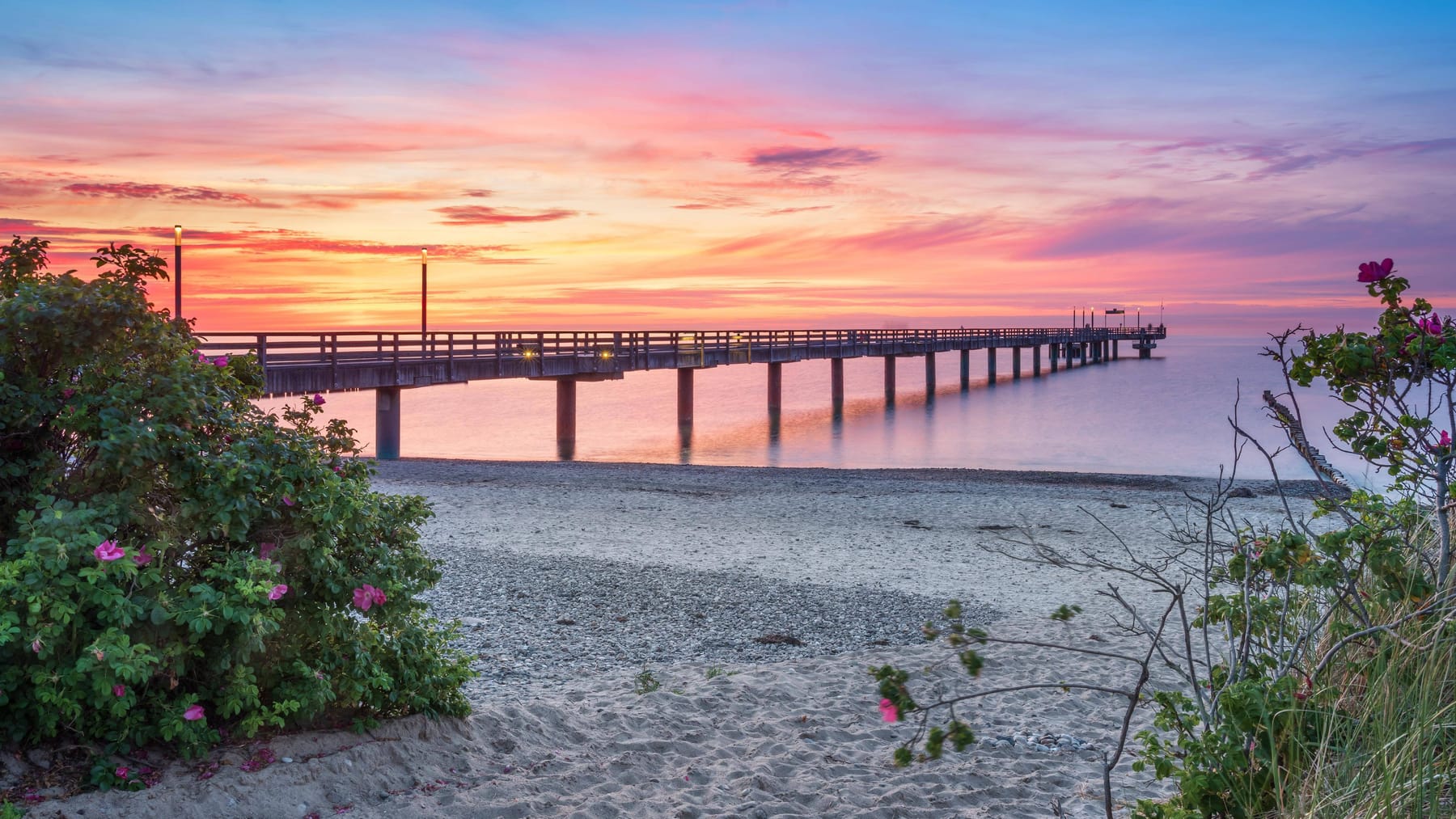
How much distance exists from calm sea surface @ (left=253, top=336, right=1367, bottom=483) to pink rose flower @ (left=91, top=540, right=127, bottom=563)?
17938 mm

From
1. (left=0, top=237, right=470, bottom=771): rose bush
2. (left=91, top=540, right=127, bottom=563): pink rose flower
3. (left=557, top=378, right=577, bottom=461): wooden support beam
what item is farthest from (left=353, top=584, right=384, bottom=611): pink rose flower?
(left=557, top=378, right=577, bottom=461): wooden support beam

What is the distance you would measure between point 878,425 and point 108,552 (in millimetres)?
41565

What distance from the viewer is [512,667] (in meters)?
6.96

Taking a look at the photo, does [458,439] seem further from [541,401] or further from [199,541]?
[199,541]

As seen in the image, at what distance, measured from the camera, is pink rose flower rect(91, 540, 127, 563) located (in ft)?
11.8

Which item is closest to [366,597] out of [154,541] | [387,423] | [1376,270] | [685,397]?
[154,541]

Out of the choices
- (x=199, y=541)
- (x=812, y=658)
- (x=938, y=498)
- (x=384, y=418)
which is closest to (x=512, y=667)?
(x=812, y=658)

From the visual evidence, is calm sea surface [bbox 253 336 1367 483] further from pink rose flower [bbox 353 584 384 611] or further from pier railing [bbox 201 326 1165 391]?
pink rose flower [bbox 353 584 384 611]

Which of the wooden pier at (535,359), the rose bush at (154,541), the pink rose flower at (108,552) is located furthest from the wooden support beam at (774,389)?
the pink rose flower at (108,552)

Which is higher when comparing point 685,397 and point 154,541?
point 154,541

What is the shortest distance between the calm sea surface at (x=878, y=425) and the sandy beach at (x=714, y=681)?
33.2ft

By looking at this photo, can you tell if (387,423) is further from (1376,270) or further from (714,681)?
Answer: (1376,270)

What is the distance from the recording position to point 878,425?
145ft

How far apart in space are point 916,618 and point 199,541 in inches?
239
